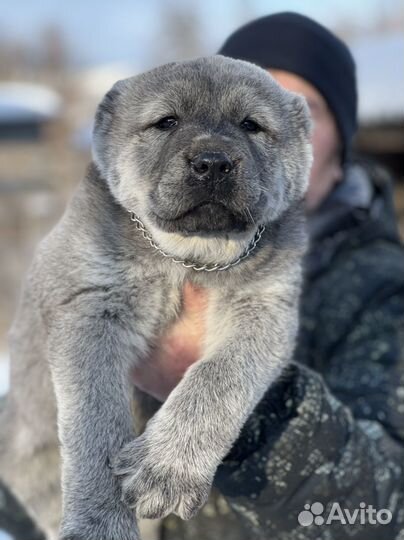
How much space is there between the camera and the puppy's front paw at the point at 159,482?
90.9 inches

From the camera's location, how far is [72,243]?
278cm

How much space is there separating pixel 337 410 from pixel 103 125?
1.51 meters

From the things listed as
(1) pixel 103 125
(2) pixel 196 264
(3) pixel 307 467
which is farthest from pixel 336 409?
(1) pixel 103 125

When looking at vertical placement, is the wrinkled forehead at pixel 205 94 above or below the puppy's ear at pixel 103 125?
above

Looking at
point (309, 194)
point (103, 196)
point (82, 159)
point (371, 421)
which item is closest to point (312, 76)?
point (309, 194)

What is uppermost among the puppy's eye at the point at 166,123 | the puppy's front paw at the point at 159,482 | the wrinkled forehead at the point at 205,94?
the wrinkled forehead at the point at 205,94

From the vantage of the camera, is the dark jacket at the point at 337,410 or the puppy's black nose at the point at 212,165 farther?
the dark jacket at the point at 337,410

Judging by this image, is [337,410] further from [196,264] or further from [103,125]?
[103,125]

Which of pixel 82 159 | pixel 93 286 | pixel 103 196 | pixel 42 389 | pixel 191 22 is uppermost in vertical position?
pixel 103 196

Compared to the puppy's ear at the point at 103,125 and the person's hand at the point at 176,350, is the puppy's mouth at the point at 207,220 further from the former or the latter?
the puppy's ear at the point at 103,125

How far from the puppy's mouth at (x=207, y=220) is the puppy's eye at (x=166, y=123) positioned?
383 mm

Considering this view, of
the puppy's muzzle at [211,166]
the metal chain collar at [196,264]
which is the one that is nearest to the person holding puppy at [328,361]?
the metal chain collar at [196,264]

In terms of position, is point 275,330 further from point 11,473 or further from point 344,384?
point 11,473

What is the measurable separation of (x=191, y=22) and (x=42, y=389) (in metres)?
44.0
